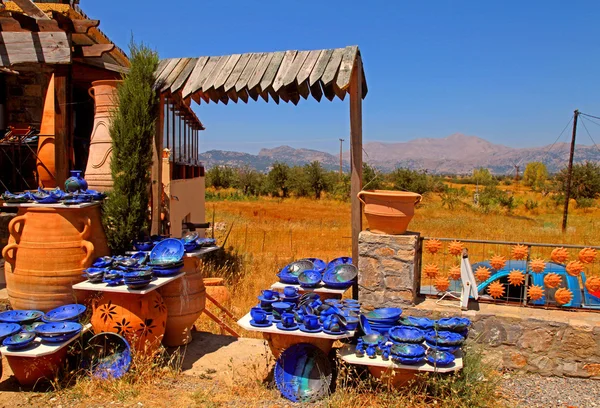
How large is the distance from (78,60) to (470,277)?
5.58 m

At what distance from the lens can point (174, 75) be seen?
5418mm

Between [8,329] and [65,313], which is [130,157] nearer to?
[65,313]

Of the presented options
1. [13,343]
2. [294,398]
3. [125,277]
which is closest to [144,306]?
[125,277]

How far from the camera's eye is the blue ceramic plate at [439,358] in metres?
3.36

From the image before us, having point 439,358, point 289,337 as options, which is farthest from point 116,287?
point 439,358

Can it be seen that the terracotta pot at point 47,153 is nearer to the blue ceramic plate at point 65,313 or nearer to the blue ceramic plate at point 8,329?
the blue ceramic plate at point 65,313

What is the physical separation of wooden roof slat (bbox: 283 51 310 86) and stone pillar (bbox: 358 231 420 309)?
170 cm

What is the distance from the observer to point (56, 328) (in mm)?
3734

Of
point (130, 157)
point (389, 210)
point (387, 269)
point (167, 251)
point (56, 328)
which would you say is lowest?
point (56, 328)

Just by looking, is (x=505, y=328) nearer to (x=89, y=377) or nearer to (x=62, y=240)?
(x=89, y=377)

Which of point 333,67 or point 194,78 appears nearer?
point 333,67

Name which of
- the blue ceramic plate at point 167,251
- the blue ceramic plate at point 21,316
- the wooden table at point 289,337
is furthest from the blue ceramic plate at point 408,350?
the blue ceramic plate at point 21,316

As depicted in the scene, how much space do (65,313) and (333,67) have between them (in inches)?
129

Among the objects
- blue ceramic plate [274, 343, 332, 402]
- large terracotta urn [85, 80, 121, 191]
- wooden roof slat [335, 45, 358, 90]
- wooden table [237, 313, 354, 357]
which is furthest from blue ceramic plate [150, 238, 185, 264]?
wooden roof slat [335, 45, 358, 90]
